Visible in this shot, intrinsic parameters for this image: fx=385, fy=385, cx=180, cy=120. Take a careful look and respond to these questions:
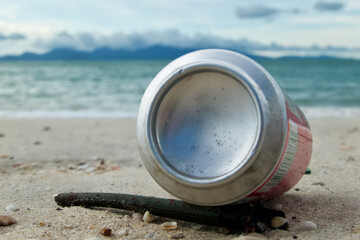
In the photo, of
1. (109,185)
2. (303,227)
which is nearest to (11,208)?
(109,185)

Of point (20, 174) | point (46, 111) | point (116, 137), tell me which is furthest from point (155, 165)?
point (46, 111)

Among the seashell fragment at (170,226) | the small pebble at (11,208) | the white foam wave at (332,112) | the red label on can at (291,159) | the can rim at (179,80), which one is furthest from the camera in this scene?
the white foam wave at (332,112)

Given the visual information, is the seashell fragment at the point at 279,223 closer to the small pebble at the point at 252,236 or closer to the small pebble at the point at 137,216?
the small pebble at the point at 252,236

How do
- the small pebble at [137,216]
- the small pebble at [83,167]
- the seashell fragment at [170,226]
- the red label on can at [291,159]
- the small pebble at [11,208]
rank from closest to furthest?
1. the red label on can at [291,159]
2. the seashell fragment at [170,226]
3. the small pebble at [137,216]
4. the small pebble at [11,208]
5. the small pebble at [83,167]

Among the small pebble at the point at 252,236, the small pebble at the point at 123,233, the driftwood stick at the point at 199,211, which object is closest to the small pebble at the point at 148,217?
the driftwood stick at the point at 199,211

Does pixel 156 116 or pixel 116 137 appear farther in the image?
pixel 116 137

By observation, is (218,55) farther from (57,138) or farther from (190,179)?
(57,138)

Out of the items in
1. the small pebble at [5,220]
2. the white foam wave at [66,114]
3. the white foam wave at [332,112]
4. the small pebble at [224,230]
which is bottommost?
the white foam wave at [66,114]
